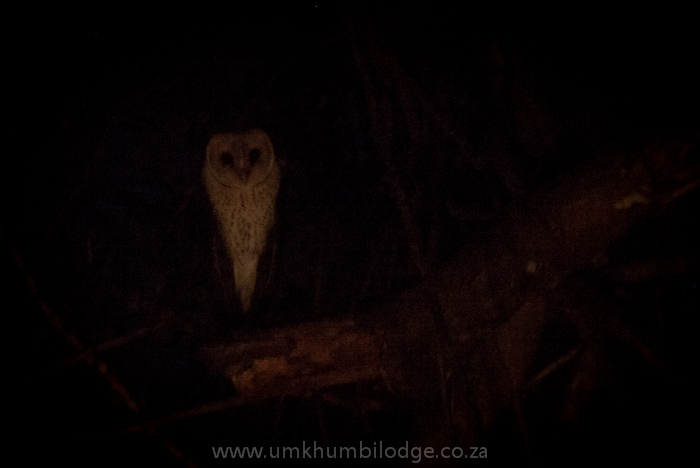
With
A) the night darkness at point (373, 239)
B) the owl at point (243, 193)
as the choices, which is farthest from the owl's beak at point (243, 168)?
the night darkness at point (373, 239)

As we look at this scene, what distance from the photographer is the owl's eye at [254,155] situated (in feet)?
7.99

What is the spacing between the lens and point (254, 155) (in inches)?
97.3

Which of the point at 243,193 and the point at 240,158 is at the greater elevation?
the point at 240,158

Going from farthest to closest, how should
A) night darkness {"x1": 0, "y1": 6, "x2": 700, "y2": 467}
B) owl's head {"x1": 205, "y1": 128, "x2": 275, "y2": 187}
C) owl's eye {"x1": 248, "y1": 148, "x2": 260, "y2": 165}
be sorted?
owl's eye {"x1": 248, "y1": 148, "x2": 260, "y2": 165}, owl's head {"x1": 205, "y1": 128, "x2": 275, "y2": 187}, night darkness {"x1": 0, "y1": 6, "x2": 700, "y2": 467}

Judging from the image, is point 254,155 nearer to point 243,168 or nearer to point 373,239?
point 243,168

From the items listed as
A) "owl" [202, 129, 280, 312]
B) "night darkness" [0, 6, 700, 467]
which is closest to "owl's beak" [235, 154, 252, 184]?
"owl" [202, 129, 280, 312]

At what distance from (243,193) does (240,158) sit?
1.01 feet

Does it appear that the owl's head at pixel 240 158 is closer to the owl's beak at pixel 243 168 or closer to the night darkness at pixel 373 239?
the owl's beak at pixel 243 168

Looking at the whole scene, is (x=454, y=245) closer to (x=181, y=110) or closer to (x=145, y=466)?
(x=181, y=110)

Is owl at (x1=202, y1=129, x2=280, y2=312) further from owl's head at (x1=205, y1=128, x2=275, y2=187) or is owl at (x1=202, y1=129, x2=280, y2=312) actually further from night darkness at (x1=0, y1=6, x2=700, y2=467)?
night darkness at (x1=0, y1=6, x2=700, y2=467)

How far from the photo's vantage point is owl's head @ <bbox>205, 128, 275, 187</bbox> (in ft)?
7.66

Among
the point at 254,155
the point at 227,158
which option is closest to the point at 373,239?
the point at 254,155

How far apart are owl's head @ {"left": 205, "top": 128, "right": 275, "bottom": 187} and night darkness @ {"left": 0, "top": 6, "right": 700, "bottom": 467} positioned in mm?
117

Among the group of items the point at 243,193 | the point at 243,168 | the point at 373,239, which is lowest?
the point at 373,239
